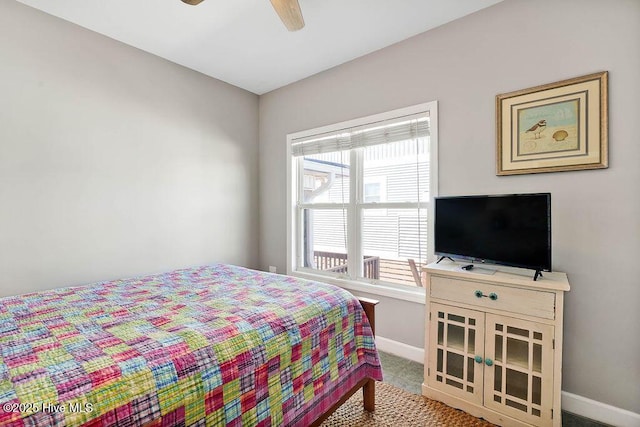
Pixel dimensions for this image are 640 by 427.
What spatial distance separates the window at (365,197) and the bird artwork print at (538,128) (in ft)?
2.13

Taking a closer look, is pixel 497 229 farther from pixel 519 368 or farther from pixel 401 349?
pixel 401 349

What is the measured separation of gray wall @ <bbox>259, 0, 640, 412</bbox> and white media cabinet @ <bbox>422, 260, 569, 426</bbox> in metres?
0.32

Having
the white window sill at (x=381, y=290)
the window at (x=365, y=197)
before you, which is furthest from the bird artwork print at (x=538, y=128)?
the white window sill at (x=381, y=290)

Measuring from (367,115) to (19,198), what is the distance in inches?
107

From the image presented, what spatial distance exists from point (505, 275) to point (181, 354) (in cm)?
175

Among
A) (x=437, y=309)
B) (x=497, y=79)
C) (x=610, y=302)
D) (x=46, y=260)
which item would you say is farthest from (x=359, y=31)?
(x=46, y=260)

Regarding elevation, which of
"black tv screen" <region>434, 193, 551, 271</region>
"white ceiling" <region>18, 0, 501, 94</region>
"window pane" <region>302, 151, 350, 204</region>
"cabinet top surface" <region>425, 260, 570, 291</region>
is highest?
"white ceiling" <region>18, 0, 501, 94</region>

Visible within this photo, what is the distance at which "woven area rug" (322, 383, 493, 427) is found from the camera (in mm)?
1814

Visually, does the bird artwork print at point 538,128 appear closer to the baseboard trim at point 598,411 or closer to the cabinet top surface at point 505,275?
the cabinet top surface at point 505,275

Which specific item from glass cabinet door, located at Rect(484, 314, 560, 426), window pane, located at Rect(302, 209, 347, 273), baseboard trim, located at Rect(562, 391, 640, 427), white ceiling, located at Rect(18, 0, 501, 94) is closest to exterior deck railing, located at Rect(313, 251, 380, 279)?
window pane, located at Rect(302, 209, 347, 273)

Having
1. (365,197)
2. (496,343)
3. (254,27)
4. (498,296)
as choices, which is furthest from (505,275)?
(254,27)

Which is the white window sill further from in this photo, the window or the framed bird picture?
the framed bird picture

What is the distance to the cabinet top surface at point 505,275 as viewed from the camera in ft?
5.39

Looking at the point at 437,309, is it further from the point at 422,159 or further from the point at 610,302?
the point at 422,159
